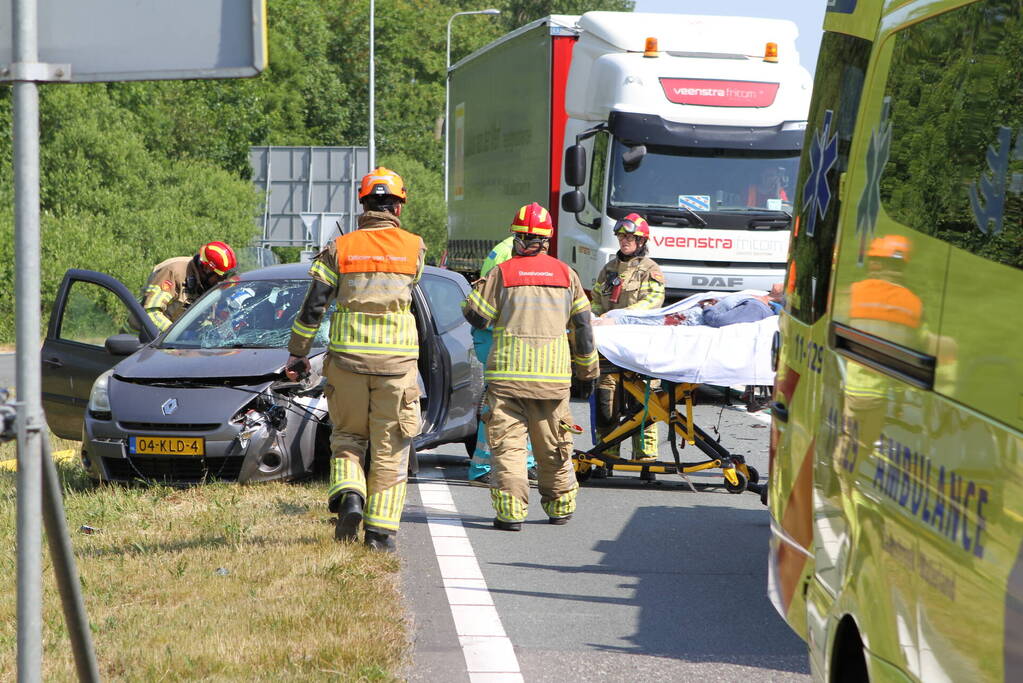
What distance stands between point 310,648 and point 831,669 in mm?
2369

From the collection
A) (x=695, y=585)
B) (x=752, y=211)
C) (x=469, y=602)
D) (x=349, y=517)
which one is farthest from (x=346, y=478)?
(x=752, y=211)

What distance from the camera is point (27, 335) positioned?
3.45 metres

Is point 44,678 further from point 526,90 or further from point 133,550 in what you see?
point 526,90

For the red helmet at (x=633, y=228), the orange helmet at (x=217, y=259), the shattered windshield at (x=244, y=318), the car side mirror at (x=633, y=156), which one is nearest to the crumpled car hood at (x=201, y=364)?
the shattered windshield at (x=244, y=318)

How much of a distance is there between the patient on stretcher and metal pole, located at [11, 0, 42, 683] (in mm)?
6685

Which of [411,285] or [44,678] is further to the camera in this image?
[411,285]

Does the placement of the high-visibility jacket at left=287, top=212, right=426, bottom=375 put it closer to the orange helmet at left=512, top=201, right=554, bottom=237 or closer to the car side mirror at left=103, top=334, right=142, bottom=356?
the orange helmet at left=512, top=201, right=554, bottom=237

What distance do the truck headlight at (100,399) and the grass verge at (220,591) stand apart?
1.60 ft

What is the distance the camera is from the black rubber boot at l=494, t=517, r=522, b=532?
845 centimetres

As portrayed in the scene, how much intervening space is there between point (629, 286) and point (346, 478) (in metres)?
4.78

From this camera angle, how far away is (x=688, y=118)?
16266 millimetres

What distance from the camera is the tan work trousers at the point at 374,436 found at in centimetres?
754

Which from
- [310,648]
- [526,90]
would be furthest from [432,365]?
[526,90]

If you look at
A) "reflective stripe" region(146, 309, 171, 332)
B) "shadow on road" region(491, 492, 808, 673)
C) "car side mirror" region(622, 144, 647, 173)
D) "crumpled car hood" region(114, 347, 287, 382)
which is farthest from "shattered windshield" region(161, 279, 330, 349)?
"car side mirror" region(622, 144, 647, 173)
